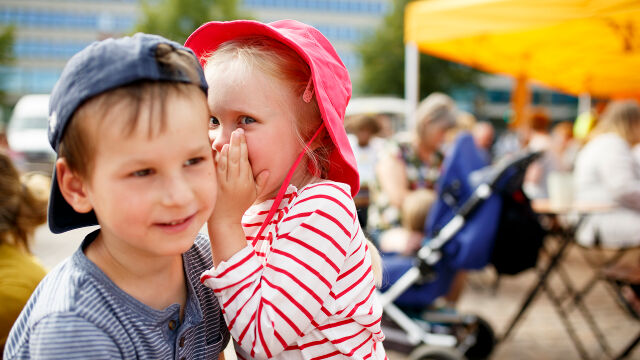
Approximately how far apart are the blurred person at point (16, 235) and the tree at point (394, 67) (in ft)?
100

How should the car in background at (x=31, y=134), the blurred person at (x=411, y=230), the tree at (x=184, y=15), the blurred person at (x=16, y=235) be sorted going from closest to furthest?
the blurred person at (x=16, y=235) → the blurred person at (x=411, y=230) → the car in background at (x=31, y=134) → the tree at (x=184, y=15)

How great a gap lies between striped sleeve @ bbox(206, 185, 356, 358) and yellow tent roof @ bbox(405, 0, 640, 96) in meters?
3.35

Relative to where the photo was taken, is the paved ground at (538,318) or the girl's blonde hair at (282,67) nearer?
the girl's blonde hair at (282,67)

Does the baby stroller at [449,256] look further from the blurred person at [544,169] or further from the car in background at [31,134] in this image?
the car in background at [31,134]

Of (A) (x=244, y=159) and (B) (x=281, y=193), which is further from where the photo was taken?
(B) (x=281, y=193)

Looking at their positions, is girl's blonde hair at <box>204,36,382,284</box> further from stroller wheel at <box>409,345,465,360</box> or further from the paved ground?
the paved ground

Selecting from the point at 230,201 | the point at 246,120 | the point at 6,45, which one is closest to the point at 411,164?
the point at 246,120

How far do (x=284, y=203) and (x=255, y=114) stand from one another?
0.27m

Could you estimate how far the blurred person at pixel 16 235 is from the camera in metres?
1.64

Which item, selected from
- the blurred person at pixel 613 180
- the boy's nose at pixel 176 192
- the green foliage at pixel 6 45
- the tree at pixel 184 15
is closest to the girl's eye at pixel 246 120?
the boy's nose at pixel 176 192

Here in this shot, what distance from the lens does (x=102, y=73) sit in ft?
3.13

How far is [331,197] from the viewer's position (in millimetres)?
1297

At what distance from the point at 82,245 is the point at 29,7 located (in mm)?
55791

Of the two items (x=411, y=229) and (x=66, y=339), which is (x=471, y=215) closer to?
(x=411, y=229)
